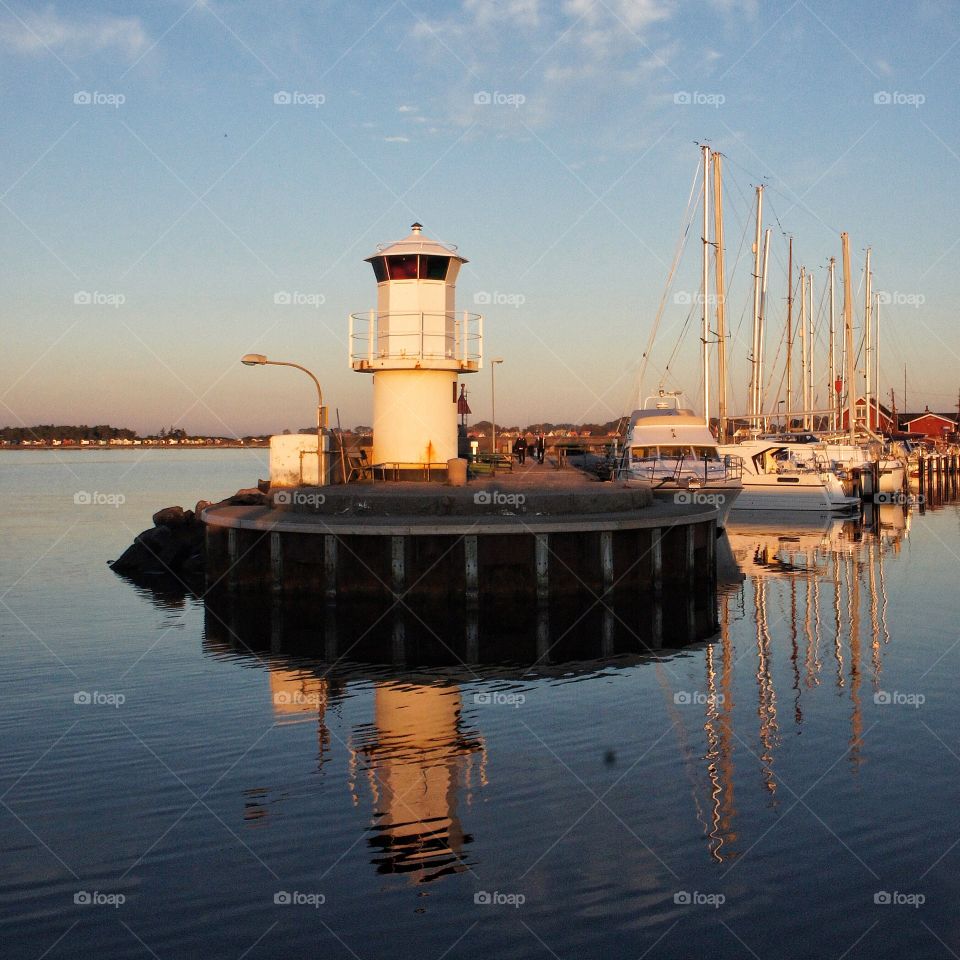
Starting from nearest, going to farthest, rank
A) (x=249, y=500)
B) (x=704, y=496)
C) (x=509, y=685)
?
1. (x=509, y=685)
2. (x=249, y=500)
3. (x=704, y=496)

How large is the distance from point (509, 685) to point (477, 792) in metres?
5.35

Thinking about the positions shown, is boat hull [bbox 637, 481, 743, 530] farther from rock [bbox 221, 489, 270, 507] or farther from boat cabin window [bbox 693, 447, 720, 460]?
rock [bbox 221, 489, 270, 507]

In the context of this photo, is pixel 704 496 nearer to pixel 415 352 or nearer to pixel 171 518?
pixel 415 352

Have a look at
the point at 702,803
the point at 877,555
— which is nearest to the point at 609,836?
the point at 702,803

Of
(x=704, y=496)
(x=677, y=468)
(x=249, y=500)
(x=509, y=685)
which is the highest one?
(x=677, y=468)

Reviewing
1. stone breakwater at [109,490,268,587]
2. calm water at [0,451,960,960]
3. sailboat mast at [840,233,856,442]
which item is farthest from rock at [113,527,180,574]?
sailboat mast at [840,233,856,442]

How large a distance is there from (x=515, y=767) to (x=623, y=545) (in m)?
12.0

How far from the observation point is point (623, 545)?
79.9 feet

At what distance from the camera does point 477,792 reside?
39.2 ft

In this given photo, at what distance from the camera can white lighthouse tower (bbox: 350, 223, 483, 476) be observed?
2925cm

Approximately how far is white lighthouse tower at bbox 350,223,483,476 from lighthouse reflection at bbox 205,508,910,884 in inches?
304

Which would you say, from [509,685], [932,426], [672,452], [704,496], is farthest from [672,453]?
[932,426]

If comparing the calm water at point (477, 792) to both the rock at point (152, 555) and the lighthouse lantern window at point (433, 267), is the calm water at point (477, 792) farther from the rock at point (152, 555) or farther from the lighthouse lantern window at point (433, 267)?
the lighthouse lantern window at point (433, 267)

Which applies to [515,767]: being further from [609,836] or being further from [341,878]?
[341,878]
